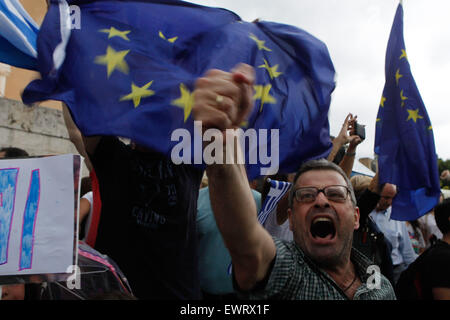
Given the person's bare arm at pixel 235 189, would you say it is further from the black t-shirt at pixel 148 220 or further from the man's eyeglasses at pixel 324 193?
the black t-shirt at pixel 148 220

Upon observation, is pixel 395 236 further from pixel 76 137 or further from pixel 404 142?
pixel 76 137

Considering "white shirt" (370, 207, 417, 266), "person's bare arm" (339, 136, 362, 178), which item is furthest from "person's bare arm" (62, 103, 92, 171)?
"white shirt" (370, 207, 417, 266)

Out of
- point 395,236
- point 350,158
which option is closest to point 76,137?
point 350,158

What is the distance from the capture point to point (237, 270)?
1.35 meters

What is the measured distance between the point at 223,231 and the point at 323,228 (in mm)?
551

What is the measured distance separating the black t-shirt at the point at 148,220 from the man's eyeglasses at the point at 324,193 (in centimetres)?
60

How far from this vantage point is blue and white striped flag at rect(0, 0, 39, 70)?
213 centimetres

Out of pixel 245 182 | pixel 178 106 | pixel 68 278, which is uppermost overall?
pixel 178 106

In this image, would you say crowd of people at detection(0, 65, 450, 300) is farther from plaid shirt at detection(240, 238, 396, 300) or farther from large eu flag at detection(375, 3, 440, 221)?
large eu flag at detection(375, 3, 440, 221)

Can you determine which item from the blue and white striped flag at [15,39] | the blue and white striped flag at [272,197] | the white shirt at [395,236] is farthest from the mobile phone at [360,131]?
the blue and white striped flag at [15,39]

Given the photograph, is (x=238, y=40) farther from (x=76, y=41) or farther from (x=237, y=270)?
(x=237, y=270)

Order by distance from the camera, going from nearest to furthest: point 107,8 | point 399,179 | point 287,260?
point 287,260
point 107,8
point 399,179
